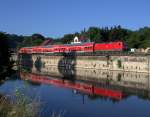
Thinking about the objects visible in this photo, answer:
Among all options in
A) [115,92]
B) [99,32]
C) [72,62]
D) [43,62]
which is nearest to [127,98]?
[115,92]

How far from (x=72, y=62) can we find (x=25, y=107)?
8066cm

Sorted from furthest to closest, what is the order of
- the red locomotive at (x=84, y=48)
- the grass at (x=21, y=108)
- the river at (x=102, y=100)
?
the red locomotive at (x=84, y=48), the river at (x=102, y=100), the grass at (x=21, y=108)

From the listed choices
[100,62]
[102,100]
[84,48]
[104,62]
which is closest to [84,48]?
[84,48]

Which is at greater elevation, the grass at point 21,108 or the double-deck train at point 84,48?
the double-deck train at point 84,48

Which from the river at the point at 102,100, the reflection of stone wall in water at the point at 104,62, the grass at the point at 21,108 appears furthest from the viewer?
the reflection of stone wall in water at the point at 104,62

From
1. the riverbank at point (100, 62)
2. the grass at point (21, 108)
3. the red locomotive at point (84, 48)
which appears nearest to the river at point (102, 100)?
the grass at point (21, 108)

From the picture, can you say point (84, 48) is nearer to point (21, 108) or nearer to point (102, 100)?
point (102, 100)

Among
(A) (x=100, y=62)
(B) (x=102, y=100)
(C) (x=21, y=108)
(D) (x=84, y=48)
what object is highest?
(D) (x=84, y=48)

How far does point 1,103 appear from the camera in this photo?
7953 mm

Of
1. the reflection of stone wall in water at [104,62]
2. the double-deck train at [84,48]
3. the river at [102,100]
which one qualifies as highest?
the double-deck train at [84,48]

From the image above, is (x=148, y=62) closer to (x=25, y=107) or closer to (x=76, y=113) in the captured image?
(x=76, y=113)

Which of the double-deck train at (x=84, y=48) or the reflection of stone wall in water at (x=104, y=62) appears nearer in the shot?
the reflection of stone wall in water at (x=104, y=62)

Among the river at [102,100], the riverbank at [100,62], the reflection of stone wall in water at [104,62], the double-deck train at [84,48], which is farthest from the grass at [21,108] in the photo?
the double-deck train at [84,48]

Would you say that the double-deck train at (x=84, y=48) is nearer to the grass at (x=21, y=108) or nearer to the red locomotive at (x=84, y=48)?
the red locomotive at (x=84, y=48)
